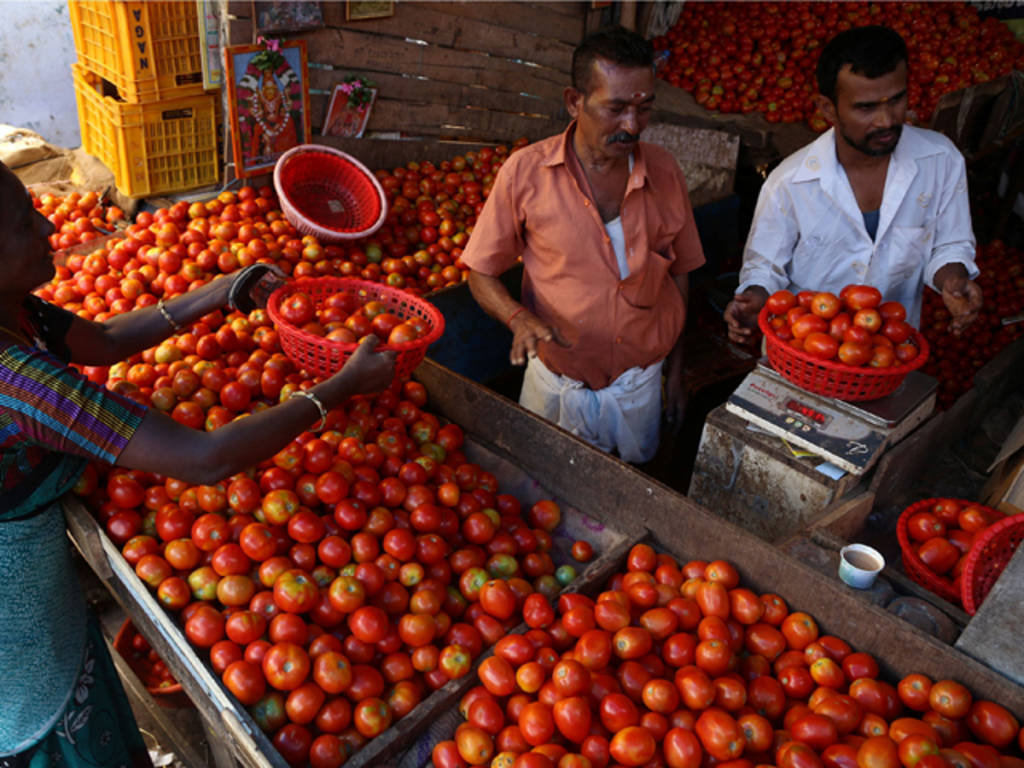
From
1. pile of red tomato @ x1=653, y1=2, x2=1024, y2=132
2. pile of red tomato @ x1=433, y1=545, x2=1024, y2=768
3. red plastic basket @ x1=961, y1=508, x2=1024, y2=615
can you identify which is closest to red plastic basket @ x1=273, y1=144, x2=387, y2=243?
pile of red tomato @ x1=433, y1=545, x2=1024, y2=768

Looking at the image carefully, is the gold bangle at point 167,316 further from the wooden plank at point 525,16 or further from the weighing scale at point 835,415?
the wooden plank at point 525,16

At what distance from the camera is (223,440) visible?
5.71ft

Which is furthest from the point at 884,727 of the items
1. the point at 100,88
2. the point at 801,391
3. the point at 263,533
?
the point at 100,88

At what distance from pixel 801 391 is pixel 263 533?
6.54 ft

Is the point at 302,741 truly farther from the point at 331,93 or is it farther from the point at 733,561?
the point at 331,93

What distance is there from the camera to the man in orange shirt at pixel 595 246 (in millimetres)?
2688

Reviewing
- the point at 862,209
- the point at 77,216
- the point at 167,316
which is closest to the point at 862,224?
the point at 862,209

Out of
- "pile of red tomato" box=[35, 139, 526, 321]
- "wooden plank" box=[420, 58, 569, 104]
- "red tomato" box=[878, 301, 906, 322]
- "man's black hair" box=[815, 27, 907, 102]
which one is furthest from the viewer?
"wooden plank" box=[420, 58, 569, 104]

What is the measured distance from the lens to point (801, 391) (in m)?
2.73

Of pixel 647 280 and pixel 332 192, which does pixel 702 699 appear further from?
pixel 332 192

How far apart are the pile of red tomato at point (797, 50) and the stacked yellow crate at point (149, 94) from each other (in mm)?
4351

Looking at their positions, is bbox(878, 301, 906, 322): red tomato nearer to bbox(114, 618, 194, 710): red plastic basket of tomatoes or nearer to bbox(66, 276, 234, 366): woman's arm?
bbox(66, 276, 234, 366): woman's arm

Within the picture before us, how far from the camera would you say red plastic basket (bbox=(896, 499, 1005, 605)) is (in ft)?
7.34

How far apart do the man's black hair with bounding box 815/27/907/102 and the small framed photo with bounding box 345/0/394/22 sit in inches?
118
